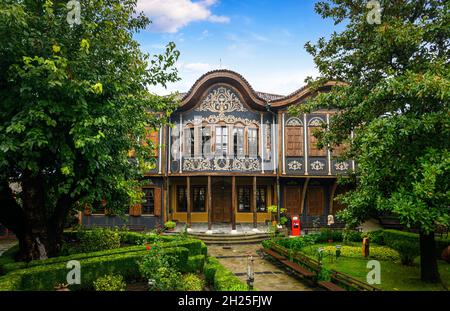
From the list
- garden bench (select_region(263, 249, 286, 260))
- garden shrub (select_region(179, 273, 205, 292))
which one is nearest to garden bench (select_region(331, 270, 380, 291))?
garden bench (select_region(263, 249, 286, 260))

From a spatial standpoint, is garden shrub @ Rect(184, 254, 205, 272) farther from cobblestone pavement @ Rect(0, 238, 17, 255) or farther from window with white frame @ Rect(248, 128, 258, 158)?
cobblestone pavement @ Rect(0, 238, 17, 255)

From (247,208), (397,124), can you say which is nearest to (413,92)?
(397,124)

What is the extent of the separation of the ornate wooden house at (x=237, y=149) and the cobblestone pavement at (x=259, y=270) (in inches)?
146

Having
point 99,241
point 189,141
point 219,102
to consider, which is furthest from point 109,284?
point 219,102

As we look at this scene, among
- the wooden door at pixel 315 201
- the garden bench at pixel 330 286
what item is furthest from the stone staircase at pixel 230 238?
the garden bench at pixel 330 286

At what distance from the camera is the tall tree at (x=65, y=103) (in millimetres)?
6457

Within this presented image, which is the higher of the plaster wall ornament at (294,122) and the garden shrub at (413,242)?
the plaster wall ornament at (294,122)

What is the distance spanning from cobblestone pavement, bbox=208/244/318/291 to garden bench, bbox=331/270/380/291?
3.01 ft

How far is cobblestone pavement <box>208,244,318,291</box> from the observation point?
9.56m

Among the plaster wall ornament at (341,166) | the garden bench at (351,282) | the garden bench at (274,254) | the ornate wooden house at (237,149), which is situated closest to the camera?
the garden bench at (351,282)

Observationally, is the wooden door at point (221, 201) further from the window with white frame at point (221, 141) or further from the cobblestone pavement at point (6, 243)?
the cobblestone pavement at point (6, 243)

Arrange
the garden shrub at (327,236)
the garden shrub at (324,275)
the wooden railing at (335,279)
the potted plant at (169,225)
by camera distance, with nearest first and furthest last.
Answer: the wooden railing at (335,279)
the garden shrub at (324,275)
the garden shrub at (327,236)
the potted plant at (169,225)

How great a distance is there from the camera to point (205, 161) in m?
18.5

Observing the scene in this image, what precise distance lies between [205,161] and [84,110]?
12.0 metres
